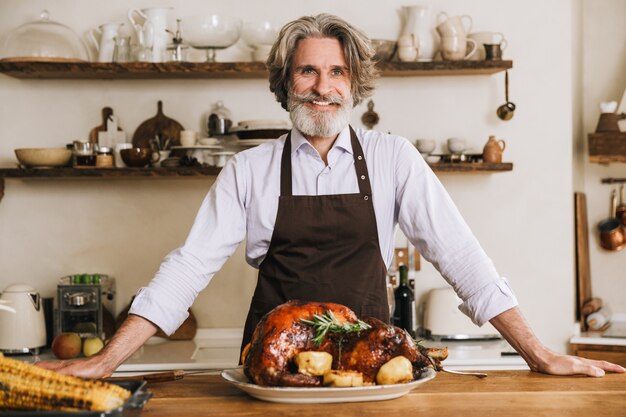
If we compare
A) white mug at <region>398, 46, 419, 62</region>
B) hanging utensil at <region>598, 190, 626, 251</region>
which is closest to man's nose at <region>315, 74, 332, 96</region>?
white mug at <region>398, 46, 419, 62</region>

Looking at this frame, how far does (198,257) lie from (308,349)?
75 cm

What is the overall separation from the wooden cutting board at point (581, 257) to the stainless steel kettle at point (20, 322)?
2.57 m

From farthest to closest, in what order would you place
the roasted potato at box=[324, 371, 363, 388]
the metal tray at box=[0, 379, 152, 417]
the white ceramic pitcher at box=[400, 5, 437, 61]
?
1. the white ceramic pitcher at box=[400, 5, 437, 61]
2. the roasted potato at box=[324, 371, 363, 388]
3. the metal tray at box=[0, 379, 152, 417]

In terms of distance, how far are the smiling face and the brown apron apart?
7.6 inches

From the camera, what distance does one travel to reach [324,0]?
153 inches

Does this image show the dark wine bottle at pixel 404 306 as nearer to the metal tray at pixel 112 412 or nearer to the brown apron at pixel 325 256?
the brown apron at pixel 325 256

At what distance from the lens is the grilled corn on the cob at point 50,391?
133 cm

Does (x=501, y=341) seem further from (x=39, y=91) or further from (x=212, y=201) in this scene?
(x=39, y=91)

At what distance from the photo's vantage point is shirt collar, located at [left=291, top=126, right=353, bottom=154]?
2.48m

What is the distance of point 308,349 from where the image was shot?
1.54 metres

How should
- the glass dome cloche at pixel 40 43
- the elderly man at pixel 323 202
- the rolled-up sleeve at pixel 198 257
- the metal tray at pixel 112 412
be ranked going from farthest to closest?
the glass dome cloche at pixel 40 43
the elderly man at pixel 323 202
the rolled-up sleeve at pixel 198 257
the metal tray at pixel 112 412

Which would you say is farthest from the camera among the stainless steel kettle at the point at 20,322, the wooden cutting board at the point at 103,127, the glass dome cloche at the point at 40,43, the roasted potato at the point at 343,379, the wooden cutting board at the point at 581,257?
the wooden cutting board at the point at 581,257

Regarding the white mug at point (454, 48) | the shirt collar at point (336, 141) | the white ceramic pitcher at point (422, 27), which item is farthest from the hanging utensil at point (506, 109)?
the shirt collar at point (336, 141)

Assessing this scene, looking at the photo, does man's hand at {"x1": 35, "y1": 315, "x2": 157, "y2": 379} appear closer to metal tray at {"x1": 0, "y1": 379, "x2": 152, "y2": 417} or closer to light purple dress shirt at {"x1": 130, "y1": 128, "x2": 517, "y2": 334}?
light purple dress shirt at {"x1": 130, "y1": 128, "x2": 517, "y2": 334}
